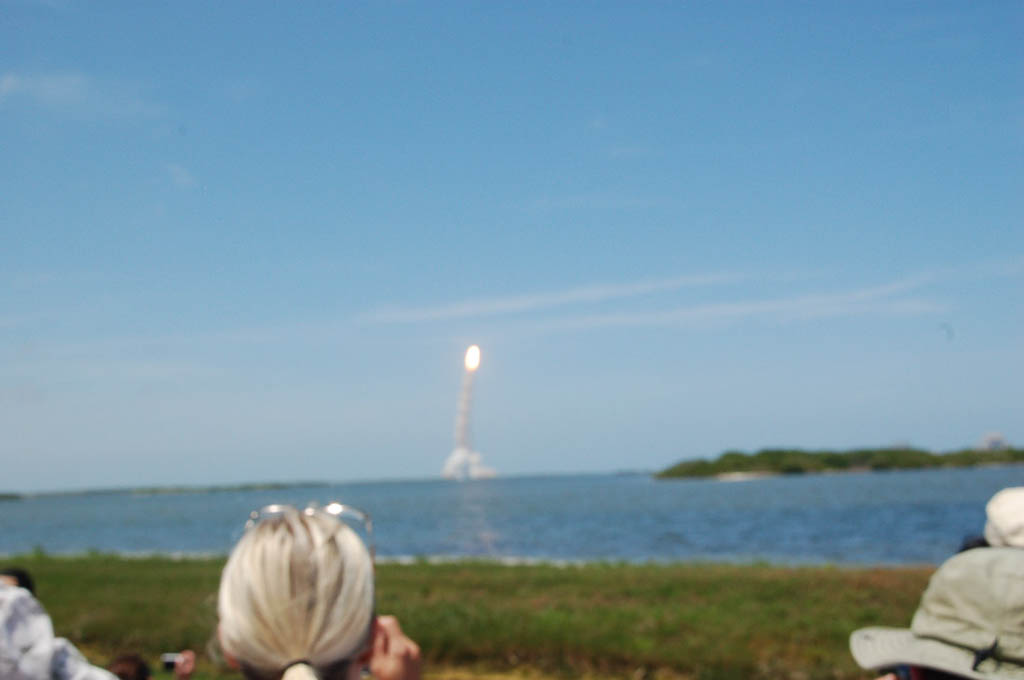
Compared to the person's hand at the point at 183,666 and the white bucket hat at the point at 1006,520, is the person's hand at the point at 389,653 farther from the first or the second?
the person's hand at the point at 183,666

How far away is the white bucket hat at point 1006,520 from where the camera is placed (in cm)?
309

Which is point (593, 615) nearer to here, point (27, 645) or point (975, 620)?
point (975, 620)

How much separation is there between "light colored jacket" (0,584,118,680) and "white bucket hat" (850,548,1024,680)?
224 cm

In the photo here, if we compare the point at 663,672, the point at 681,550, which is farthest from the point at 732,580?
the point at 681,550

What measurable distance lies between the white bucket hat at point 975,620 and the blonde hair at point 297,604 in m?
1.81

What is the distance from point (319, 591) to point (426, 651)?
13250 millimetres

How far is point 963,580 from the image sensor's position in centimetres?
291

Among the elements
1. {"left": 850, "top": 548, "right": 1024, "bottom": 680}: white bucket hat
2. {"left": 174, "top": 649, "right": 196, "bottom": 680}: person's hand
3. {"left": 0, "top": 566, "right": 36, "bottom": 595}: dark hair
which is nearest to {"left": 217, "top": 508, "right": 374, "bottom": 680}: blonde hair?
{"left": 850, "top": 548, "right": 1024, "bottom": 680}: white bucket hat

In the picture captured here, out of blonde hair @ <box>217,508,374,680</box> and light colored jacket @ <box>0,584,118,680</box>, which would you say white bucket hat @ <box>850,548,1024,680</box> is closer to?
blonde hair @ <box>217,508,374,680</box>

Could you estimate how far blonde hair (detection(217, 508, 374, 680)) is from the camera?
5.98ft

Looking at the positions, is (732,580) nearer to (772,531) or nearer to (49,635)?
(49,635)

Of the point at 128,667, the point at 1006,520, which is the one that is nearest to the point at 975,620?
the point at 1006,520

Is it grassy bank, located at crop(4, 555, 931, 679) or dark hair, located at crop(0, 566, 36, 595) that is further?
grassy bank, located at crop(4, 555, 931, 679)

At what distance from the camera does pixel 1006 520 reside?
10.2ft
